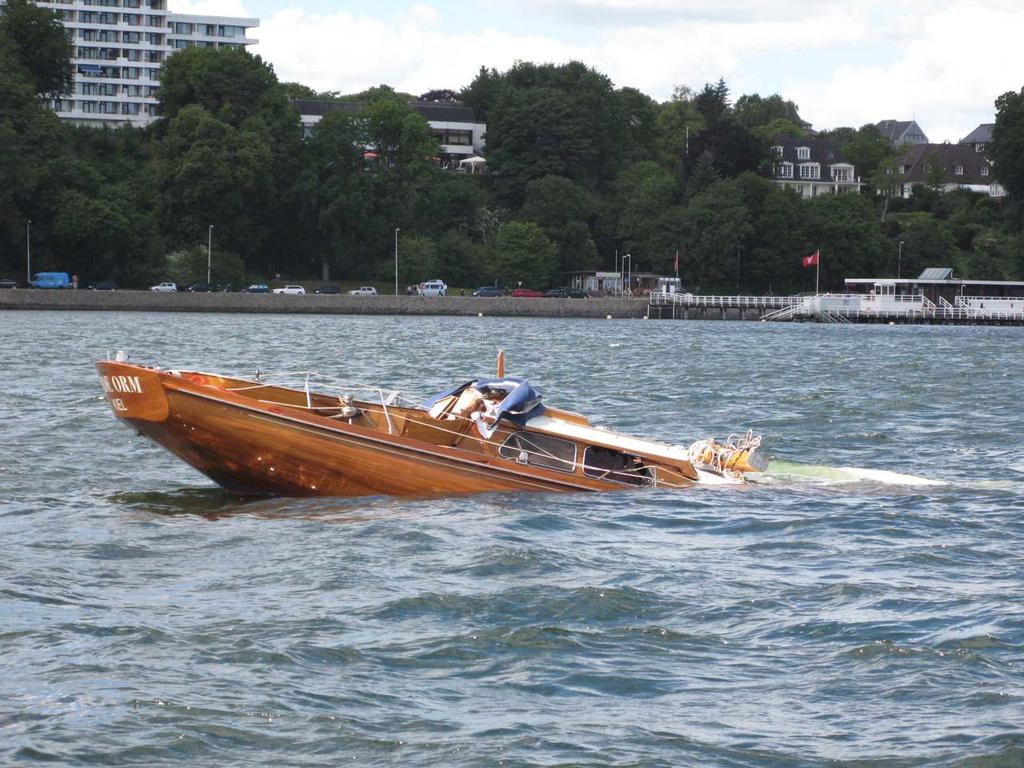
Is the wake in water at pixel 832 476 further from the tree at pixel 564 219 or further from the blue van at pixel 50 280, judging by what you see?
the tree at pixel 564 219

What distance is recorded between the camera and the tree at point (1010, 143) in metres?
145

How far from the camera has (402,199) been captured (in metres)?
139

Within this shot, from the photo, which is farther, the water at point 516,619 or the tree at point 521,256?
the tree at point 521,256

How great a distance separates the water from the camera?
13555mm

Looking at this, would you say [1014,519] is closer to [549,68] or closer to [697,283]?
[697,283]

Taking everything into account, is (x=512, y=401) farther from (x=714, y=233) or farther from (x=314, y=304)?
(x=714, y=233)

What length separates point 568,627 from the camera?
17.0 m

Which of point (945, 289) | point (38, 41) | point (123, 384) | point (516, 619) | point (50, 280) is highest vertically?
point (38, 41)

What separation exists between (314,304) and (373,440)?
3965 inches

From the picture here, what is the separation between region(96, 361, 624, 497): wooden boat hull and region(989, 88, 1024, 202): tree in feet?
432

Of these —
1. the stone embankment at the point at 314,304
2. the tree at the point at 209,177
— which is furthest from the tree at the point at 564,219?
the tree at the point at 209,177

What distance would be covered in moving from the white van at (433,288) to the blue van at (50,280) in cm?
2863

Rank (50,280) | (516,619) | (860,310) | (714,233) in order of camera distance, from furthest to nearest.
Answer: (714,233) → (860,310) → (50,280) → (516,619)

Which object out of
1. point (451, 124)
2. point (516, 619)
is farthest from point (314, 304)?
point (516, 619)
